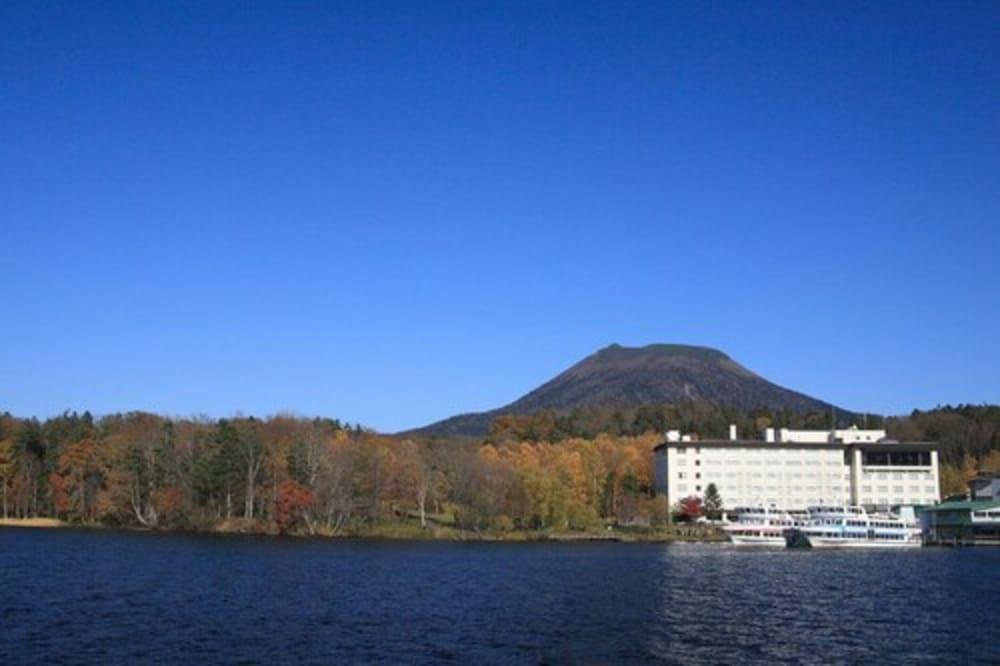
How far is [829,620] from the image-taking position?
154ft

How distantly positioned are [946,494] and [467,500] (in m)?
86.7

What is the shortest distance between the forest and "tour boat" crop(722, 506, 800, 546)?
53.7 feet

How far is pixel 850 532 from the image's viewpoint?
121 metres

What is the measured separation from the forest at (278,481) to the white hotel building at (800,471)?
47.0 feet

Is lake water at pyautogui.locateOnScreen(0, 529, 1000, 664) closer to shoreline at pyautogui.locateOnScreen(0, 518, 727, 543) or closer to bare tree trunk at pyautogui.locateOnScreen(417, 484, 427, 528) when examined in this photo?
shoreline at pyautogui.locateOnScreen(0, 518, 727, 543)

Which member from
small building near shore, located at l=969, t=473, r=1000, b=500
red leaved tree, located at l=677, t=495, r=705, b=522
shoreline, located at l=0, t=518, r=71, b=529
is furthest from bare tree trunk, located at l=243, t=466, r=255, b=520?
small building near shore, located at l=969, t=473, r=1000, b=500

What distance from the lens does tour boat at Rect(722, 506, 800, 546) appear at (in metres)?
121

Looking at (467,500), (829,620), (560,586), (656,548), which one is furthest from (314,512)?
(829,620)

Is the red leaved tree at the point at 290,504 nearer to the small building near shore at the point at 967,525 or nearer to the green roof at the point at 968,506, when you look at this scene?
the small building near shore at the point at 967,525

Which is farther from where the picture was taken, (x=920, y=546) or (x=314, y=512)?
(x=920, y=546)

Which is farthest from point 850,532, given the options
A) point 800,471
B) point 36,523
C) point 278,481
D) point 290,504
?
point 36,523

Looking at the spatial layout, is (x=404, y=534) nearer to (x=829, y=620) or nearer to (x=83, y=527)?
(x=83, y=527)

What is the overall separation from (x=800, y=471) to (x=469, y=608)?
120 m

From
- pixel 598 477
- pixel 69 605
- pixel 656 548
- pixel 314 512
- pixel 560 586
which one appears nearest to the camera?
pixel 69 605
